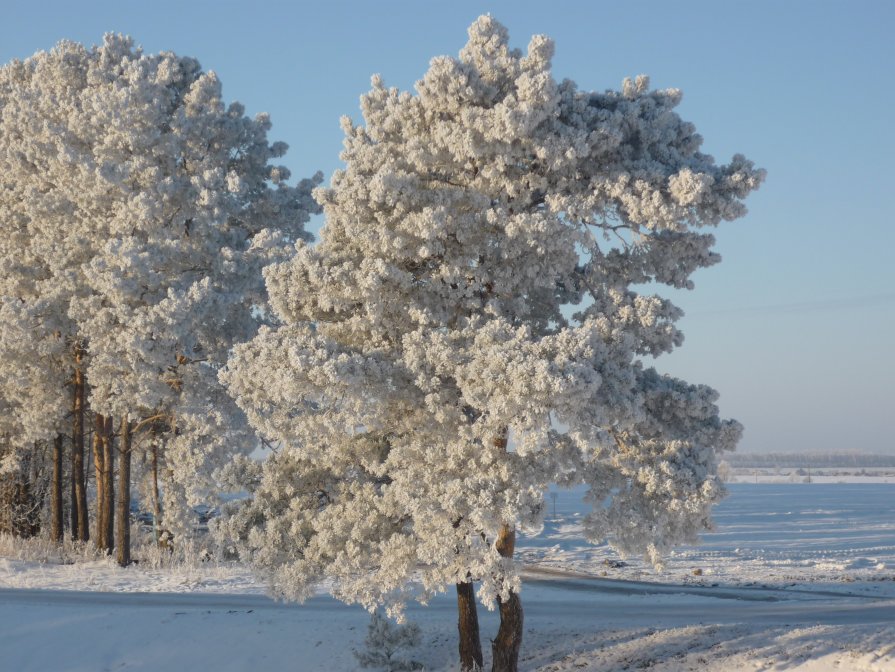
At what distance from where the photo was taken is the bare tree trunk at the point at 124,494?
24633mm

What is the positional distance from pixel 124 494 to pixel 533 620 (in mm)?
12326

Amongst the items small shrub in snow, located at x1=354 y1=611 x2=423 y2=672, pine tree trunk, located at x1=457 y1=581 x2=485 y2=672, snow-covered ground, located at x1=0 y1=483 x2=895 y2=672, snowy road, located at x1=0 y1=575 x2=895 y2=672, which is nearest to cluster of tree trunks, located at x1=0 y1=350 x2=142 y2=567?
snow-covered ground, located at x1=0 y1=483 x2=895 y2=672

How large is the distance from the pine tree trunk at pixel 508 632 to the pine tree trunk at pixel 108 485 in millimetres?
15215

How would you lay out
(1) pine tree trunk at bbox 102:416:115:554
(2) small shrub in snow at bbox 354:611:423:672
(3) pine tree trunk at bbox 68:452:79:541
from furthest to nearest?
(3) pine tree trunk at bbox 68:452:79:541, (1) pine tree trunk at bbox 102:416:115:554, (2) small shrub in snow at bbox 354:611:423:672

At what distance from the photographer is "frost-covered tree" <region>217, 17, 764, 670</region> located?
12555 millimetres

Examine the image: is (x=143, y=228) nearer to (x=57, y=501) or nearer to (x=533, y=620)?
(x=57, y=501)

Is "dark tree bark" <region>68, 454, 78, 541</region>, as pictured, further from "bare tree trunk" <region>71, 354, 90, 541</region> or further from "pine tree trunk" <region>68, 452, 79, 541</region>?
"bare tree trunk" <region>71, 354, 90, 541</region>

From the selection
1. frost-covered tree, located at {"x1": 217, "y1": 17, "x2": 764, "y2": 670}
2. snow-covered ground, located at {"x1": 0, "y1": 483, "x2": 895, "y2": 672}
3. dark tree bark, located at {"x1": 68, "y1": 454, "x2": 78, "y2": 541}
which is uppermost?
frost-covered tree, located at {"x1": 217, "y1": 17, "x2": 764, "y2": 670}

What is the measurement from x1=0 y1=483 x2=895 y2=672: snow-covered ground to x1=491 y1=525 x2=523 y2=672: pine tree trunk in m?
0.94

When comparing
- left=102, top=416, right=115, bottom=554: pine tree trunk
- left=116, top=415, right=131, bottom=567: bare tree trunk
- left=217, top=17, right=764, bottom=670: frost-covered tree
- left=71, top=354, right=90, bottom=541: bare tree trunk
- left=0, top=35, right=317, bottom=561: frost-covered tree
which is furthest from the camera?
left=71, top=354, right=90, bottom=541: bare tree trunk

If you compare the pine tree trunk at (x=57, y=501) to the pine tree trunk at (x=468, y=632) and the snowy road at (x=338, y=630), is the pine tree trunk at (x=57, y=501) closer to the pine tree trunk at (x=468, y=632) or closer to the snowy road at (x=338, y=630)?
the snowy road at (x=338, y=630)

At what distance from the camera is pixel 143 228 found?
21.8 metres

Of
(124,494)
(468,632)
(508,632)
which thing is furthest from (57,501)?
(508,632)

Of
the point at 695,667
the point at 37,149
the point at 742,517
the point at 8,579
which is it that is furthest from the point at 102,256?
the point at 742,517
